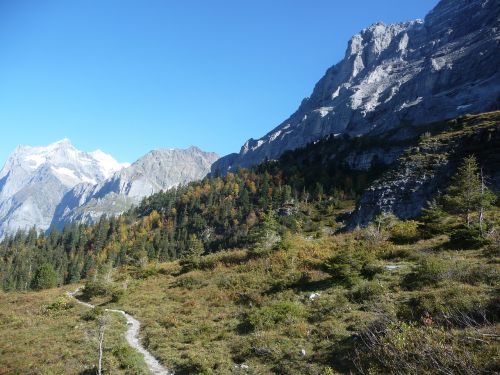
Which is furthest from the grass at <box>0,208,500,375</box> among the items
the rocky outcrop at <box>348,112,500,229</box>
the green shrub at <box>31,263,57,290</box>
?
the green shrub at <box>31,263,57,290</box>

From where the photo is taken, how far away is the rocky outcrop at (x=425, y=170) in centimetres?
6706

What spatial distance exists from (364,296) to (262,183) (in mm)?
154556

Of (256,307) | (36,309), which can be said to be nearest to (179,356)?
(256,307)

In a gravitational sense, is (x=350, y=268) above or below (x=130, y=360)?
above

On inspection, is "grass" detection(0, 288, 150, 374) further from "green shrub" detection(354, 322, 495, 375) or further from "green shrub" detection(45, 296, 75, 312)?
"green shrub" detection(354, 322, 495, 375)

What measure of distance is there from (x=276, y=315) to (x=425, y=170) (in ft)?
205

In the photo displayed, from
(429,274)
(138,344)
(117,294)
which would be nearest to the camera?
(429,274)

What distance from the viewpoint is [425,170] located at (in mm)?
73188

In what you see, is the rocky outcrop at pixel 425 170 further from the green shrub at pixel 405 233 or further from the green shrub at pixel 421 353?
the green shrub at pixel 421 353

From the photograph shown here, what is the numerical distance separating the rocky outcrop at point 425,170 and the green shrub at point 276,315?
51530 mm

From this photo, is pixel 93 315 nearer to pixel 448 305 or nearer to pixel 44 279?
pixel 448 305

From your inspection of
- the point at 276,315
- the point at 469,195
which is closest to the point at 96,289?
the point at 276,315

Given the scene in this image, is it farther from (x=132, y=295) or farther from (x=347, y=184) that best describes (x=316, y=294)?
(x=347, y=184)

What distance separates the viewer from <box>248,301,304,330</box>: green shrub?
20766mm
